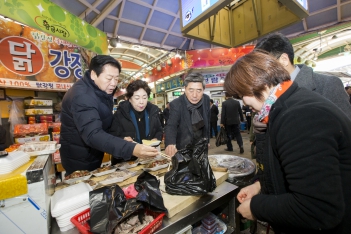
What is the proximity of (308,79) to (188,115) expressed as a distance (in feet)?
5.08

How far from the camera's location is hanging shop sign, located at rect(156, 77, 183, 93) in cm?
1213

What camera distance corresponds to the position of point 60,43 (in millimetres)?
4656

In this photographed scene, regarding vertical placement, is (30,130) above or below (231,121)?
above

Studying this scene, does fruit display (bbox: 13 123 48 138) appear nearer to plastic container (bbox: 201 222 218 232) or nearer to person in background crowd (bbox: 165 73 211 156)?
person in background crowd (bbox: 165 73 211 156)

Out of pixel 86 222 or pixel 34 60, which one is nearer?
pixel 86 222

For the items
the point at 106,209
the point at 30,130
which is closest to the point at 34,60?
the point at 30,130

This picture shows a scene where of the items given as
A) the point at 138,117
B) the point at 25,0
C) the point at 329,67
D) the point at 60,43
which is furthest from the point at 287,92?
the point at 329,67

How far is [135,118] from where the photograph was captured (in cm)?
270

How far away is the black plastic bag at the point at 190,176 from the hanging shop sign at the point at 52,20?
3.66 m

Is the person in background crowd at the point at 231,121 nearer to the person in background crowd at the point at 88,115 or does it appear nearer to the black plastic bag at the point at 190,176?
the person in background crowd at the point at 88,115

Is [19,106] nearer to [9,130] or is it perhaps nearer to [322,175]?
[9,130]

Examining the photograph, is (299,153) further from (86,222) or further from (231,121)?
(231,121)

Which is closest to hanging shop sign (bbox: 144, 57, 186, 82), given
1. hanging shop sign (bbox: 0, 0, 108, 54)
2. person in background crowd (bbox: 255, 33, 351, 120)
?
hanging shop sign (bbox: 0, 0, 108, 54)

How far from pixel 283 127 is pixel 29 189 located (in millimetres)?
1374
